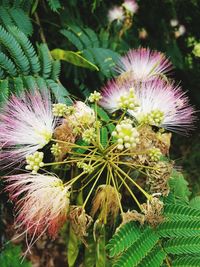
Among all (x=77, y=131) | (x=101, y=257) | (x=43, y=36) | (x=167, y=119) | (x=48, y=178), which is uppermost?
(x=43, y=36)

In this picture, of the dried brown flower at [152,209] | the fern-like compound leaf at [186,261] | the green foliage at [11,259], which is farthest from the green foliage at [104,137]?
the green foliage at [11,259]

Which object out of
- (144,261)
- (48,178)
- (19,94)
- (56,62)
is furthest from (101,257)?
(56,62)

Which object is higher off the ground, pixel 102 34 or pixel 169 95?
pixel 102 34

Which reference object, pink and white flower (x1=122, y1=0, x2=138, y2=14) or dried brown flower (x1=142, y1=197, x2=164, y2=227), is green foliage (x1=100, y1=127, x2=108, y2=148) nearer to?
dried brown flower (x1=142, y1=197, x2=164, y2=227)

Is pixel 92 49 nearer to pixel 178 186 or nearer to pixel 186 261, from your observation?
pixel 178 186

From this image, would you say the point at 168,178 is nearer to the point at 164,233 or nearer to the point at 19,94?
the point at 164,233

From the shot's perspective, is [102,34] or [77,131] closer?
[77,131]

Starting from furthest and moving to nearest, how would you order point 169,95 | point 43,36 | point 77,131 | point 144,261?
point 43,36 → point 169,95 → point 77,131 → point 144,261

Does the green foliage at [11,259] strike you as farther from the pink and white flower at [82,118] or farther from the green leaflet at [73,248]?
the pink and white flower at [82,118]
